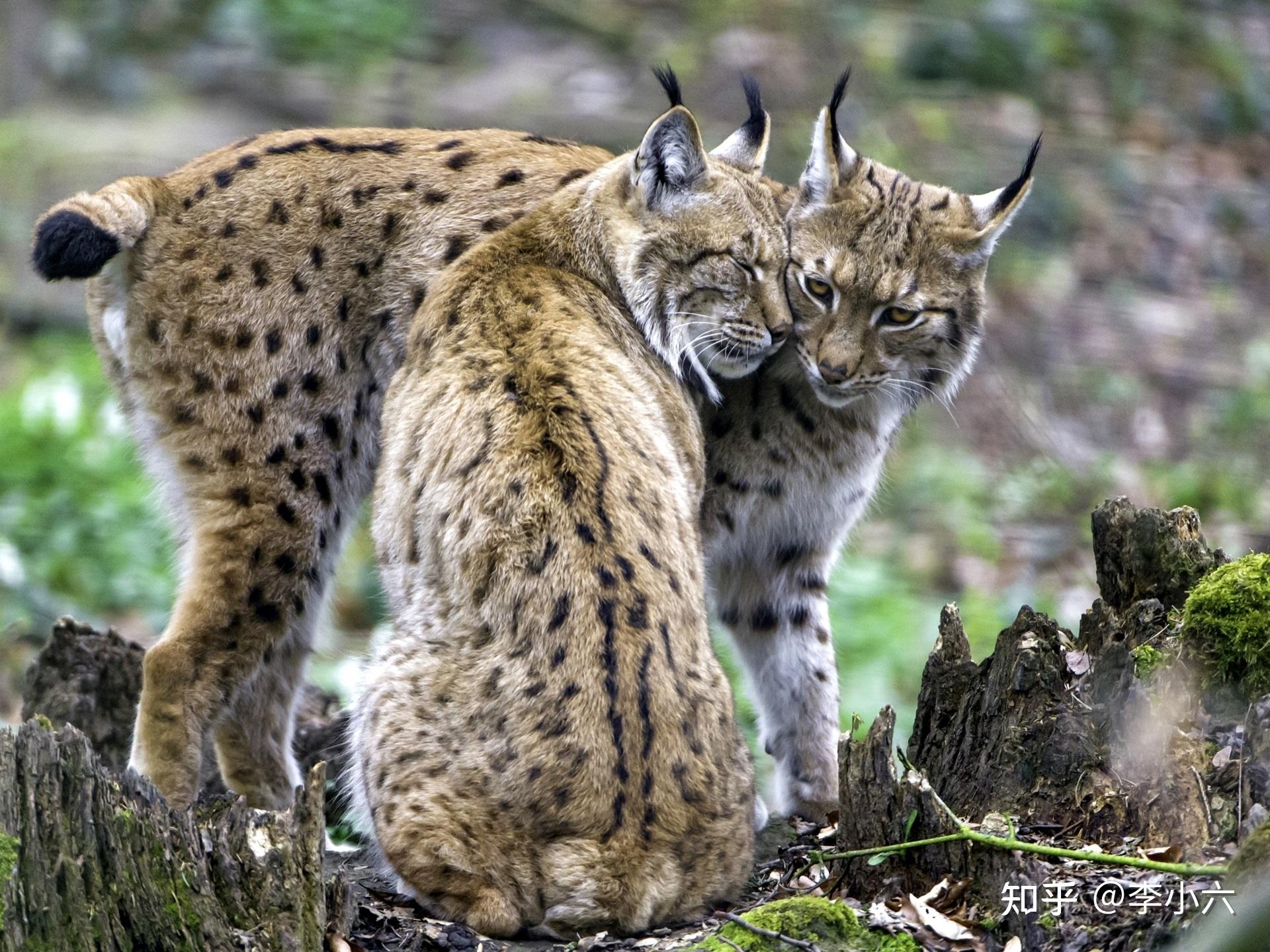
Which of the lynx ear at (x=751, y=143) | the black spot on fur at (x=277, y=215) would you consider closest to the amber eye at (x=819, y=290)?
the lynx ear at (x=751, y=143)

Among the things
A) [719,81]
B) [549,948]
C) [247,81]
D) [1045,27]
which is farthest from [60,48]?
[549,948]

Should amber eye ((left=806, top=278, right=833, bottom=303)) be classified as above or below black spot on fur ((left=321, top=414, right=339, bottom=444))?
above

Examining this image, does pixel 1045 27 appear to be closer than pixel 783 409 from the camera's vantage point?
No

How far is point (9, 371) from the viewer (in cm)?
1003

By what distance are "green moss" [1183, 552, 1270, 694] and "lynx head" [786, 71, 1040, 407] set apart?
172 cm

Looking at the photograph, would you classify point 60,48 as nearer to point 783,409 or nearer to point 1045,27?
point 1045,27

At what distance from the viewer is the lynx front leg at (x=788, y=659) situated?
5.80 m

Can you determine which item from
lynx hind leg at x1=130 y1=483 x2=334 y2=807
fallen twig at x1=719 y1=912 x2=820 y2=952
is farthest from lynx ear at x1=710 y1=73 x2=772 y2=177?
fallen twig at x1=719 y1=912 x2=820 y2=952

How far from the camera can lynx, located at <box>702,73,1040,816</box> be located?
5.37 metres

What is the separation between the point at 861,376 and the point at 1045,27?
8.22m

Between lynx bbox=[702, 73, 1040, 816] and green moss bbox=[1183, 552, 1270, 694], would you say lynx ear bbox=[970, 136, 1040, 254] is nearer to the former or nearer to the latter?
lynx bbox=[702, 73, 1040, 816]

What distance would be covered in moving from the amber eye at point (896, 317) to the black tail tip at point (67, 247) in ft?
8.60

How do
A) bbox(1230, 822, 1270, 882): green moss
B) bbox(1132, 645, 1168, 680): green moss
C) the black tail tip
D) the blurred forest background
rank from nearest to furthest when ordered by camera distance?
bbox(1230, 822, 1270, 882): green moss
bbox(1132, 645, 1168, 680): green moss
the black tail tip
the blurred forest background

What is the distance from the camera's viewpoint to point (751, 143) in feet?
19.0
